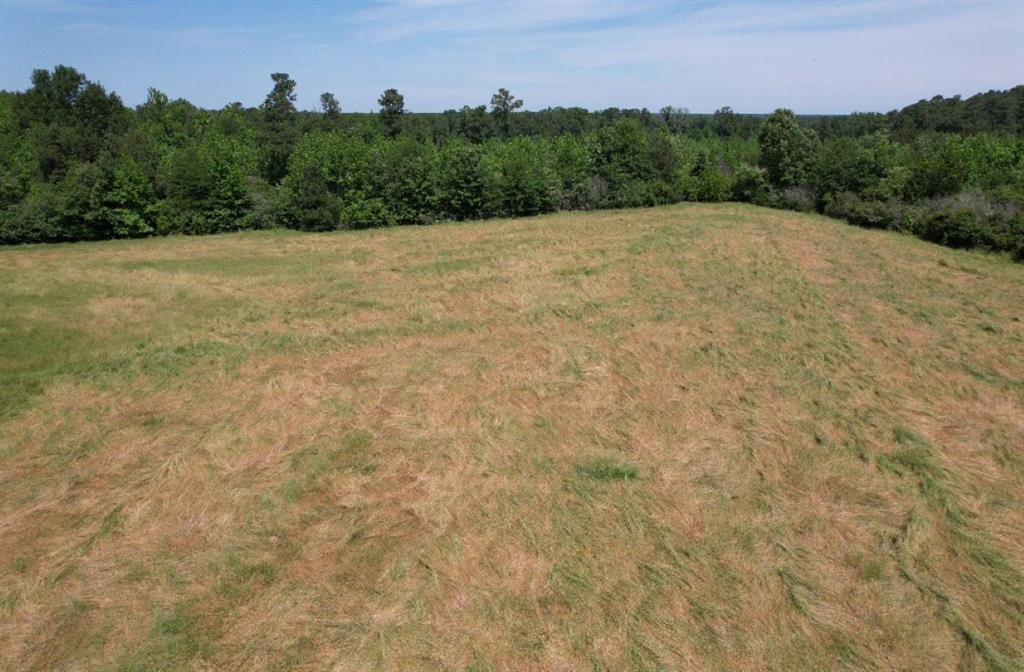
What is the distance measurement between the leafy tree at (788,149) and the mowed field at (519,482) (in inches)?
652

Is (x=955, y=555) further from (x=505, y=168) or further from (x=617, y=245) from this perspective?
(x=505, y=168)

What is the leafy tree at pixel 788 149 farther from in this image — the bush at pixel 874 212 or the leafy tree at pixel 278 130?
the leafy tree at pixel 278 130

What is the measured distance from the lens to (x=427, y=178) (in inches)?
1087

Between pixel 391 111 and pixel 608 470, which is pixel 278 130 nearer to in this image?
pixel 391 111

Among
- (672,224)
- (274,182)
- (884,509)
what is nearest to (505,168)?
(672,224)

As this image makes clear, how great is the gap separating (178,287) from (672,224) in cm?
1830

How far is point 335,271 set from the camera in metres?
17.9

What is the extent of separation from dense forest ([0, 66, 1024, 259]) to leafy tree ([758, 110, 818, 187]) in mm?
66

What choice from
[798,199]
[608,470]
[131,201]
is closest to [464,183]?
[131,201]

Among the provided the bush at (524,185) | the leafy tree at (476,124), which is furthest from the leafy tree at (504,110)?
the bush at (524,185)

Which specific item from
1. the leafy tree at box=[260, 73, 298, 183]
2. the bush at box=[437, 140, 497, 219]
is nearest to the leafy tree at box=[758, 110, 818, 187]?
the bush at box=[437, 140, 497, 219]

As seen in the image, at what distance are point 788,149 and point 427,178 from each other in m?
18.4

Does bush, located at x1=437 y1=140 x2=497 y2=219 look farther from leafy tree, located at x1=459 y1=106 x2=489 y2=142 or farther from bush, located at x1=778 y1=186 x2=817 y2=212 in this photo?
leafy tree, located at x1=459 y1=106 x2=489 y2=142

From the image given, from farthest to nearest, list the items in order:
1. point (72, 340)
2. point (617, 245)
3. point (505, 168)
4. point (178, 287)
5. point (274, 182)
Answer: point (274, 182)
point (505, 168)
point (617, 245)
point (178, 287)
point (72, 340)
